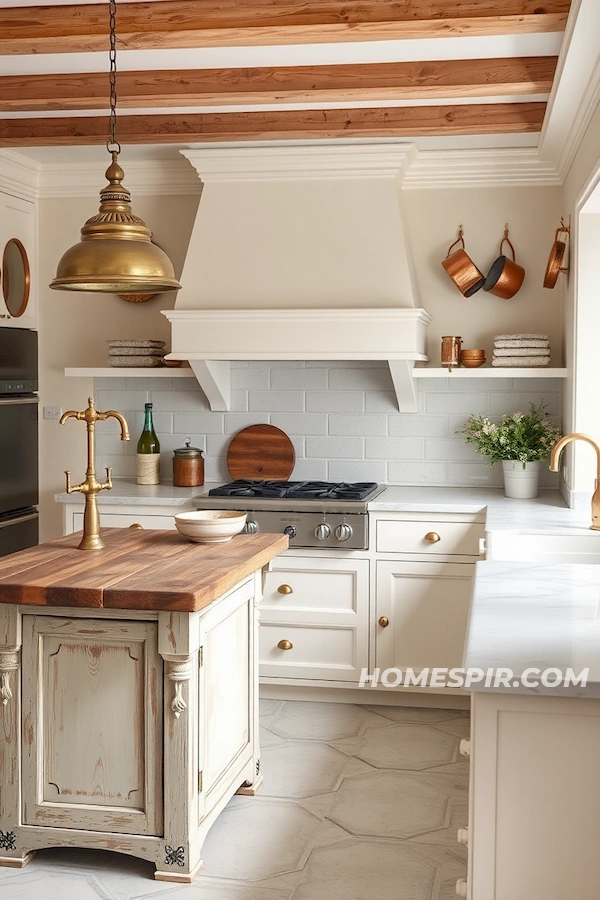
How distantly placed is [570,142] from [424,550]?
184cm

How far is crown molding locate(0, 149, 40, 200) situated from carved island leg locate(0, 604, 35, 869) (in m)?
2.85

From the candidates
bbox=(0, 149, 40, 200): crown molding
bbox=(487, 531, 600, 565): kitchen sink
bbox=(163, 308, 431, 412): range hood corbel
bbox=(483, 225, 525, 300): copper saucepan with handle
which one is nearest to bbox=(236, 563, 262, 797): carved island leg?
bbox=(487, 531, 600, 565): kitchen sink

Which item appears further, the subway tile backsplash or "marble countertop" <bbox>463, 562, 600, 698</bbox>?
the subway tile backsplash

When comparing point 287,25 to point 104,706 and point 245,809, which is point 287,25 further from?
point 245,809

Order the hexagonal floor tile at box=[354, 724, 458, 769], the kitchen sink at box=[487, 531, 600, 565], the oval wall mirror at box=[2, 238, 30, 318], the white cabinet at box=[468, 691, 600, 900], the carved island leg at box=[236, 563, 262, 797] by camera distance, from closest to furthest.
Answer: the white cabinet at box=[468, 691, 600, 900] → the carved island leg at box=[236, 563, 262, 797] → the kitchen sink at box=[487, 531, 600, 565] → the hexagonal floor tile at box=[354, 724, 458, 769] → the oval wall mirror at box=[2, 238, 30, 318]

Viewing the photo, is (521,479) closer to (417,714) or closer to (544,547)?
(544,547)

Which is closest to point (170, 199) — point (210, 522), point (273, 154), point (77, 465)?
point (273, 154)

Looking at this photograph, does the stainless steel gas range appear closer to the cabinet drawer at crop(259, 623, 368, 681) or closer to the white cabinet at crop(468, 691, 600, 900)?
the cabinet drawer at crop(259, 623, 368, 681)

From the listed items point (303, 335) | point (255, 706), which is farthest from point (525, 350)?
point (255, 706)

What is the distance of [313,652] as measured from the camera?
178 inches

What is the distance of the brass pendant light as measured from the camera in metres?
2.74

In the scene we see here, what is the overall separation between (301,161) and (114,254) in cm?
219

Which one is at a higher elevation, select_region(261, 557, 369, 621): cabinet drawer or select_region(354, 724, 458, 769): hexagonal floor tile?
select_region(261, 557, 369, 621): cabinet drawer

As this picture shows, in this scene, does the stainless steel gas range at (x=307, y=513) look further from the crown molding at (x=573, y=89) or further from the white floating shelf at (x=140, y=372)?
the crown molding at (x=573, y=89)
